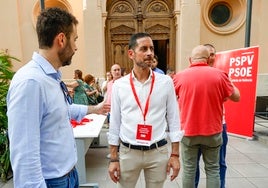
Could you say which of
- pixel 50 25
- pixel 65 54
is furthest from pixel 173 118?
pixel 50 25

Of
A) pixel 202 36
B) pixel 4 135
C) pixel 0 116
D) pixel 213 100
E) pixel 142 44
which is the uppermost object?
pixel 202 36

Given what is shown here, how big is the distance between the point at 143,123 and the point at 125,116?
0.54 ft

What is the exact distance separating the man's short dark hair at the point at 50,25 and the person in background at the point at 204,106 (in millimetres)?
1578

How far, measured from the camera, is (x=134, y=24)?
952 cm

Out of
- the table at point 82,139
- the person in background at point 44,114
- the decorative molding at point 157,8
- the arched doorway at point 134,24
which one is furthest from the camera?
the decorative molding at point 157,8

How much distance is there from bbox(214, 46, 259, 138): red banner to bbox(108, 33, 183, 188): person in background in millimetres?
3407

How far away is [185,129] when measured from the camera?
8.33 feet

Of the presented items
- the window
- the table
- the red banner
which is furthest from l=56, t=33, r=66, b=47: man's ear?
the window

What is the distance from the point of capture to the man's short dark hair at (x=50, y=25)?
1.24 meters

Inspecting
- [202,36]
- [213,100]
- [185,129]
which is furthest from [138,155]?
[202,36]

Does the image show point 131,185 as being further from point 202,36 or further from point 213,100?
point 202,36

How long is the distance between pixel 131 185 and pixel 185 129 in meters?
0.85

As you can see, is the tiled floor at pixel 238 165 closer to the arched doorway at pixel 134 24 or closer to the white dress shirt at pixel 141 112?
the white dress shirt at pixel 141 112

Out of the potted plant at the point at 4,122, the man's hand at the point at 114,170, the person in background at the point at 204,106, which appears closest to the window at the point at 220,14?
the person in background at the point at 204,106
